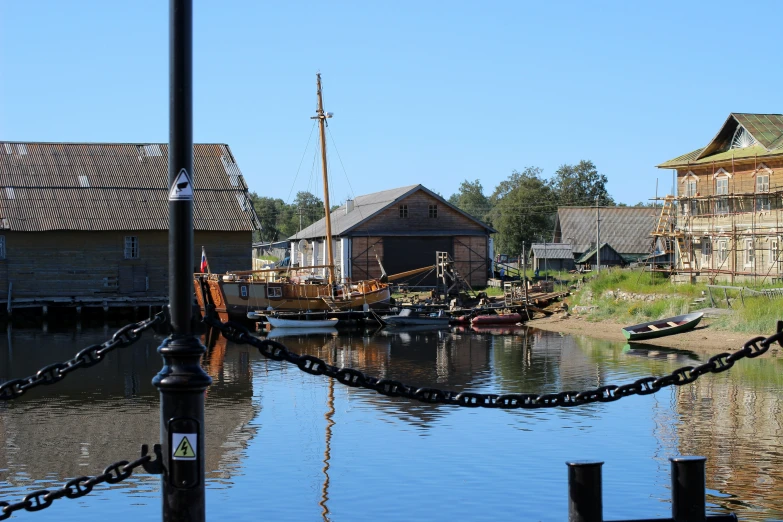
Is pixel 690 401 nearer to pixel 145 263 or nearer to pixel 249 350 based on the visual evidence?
pixel 249 350

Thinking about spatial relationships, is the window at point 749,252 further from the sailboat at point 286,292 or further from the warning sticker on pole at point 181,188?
the warning sticker on pole at point 181,188

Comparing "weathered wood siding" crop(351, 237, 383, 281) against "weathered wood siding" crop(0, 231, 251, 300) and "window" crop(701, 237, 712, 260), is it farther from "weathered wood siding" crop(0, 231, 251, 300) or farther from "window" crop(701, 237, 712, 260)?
"window" crop(701, 237, 712, 260)

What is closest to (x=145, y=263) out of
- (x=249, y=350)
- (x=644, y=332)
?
(x=249, y=350)

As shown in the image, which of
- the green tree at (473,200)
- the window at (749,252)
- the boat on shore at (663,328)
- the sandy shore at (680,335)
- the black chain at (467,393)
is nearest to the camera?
the black chain at (467,393)

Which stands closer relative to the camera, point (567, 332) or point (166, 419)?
point (166, 419)

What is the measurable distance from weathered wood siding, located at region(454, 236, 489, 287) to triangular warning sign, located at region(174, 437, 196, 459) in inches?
2077

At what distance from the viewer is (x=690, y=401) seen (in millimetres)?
19891

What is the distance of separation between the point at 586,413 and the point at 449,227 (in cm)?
3916

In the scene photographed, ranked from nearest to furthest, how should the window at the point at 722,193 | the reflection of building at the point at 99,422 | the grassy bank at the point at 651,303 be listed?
the reflection of building at the point at 99,422, the grassy bank at the point at 651,303, the window at the point at 722,193

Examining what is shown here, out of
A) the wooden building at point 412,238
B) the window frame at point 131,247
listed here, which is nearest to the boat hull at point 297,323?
the window frame at point 131,247

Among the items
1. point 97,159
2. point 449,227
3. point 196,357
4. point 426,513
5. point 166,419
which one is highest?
point 97,159

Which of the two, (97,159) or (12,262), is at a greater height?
(97,159)

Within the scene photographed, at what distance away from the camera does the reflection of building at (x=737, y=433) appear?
39.2 feet

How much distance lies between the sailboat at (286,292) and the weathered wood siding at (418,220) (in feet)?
30.7
